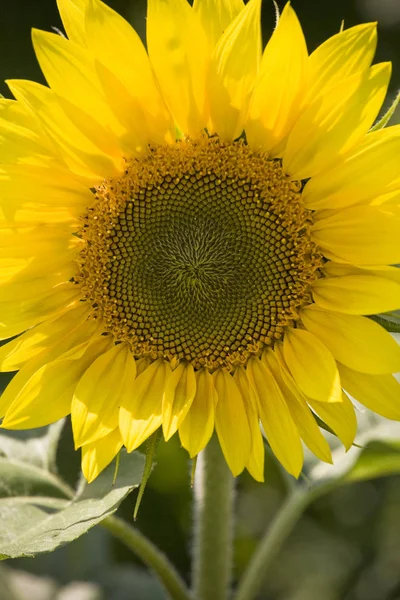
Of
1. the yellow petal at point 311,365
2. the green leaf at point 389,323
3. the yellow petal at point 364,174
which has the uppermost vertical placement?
the yellow petal at point 364,174

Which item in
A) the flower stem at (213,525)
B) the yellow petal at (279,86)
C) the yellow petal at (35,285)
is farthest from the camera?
the flower stem at (213,525)

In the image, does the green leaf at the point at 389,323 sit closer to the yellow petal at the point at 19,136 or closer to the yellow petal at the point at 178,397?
the yellow petal at the point at 178,397

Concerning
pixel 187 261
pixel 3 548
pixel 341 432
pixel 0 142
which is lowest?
pixel 3 548

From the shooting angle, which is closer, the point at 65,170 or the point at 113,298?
the point at 65,170

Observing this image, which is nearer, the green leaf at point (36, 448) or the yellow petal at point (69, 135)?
the yellow petal at point (69, 135)

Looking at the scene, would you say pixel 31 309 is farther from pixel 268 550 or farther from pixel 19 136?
pixel 268 550

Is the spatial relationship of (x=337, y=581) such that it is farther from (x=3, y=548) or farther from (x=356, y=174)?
(x=356, y=174)

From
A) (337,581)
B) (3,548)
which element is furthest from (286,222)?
(337,581)

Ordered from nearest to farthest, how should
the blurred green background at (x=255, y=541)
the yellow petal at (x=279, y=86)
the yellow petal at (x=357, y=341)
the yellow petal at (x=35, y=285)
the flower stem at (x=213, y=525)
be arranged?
the yellow petal at (x=279, y=86), the yellow petal at (x=357, y=341), the yellow petal at (x=35, y=285), the flower stem at (x=213, y=525), the blurred green background at (x=255, y=541)

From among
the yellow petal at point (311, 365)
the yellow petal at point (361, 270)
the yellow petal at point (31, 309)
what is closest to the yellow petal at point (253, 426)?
the yellow petal at point (311, 365)
